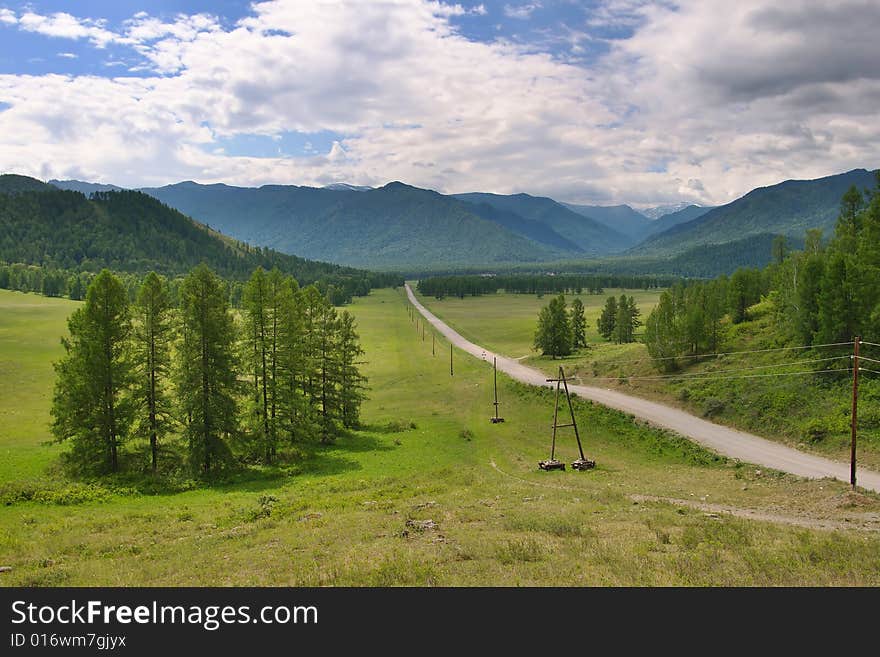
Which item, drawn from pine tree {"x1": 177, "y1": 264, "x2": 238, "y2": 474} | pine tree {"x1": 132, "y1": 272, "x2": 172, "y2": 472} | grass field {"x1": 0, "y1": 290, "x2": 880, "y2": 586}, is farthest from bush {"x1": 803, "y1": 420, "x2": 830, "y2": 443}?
pine tree {"x1": 132, "y1": 272, "x2": 172, "y2": 472}

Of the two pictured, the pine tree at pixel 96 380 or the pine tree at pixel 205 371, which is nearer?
the pine tree at pixel 96 380

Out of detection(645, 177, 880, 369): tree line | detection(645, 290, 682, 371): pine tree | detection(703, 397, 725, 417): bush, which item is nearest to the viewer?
detection(645, 177, 880, 369): tree line

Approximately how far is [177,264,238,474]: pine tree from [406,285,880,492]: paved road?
38561 mm

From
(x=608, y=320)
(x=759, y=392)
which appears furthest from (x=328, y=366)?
(x=608, y=320)

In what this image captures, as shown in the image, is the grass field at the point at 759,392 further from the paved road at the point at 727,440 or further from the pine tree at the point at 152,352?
the pine tree at the point at 152,352

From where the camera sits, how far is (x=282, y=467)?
41719 mm

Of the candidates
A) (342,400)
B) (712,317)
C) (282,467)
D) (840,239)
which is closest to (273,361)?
(282,467)

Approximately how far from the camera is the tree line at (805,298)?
53250 mm

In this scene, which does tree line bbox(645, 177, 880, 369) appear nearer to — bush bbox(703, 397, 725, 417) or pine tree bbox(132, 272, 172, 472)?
bush bbox(703, 397, 725, 417)

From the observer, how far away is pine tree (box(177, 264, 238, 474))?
38.1 meters

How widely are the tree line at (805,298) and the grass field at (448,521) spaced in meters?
21.6

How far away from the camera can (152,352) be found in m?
38.0

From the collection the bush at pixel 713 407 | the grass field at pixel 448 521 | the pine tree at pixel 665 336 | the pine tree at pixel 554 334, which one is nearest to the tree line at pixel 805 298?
A: the pine tree at pixel 665 336
